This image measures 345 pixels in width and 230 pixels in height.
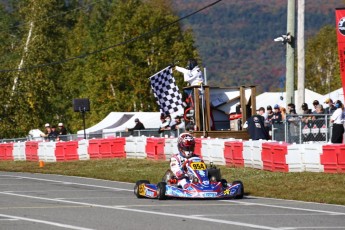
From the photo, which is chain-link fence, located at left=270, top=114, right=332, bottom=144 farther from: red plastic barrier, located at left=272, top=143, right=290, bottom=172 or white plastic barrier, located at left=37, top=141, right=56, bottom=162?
white plastic barrier, located at left=37, top=141, right=56, bottom=162

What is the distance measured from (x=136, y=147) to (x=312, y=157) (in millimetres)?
11020

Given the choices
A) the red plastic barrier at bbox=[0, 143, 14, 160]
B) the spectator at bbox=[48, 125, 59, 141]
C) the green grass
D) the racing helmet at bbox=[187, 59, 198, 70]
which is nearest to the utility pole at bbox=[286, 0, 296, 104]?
the racing helmet at bbox=[187, 59, 198, 70]

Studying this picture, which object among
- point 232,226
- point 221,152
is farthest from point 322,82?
point 232,226

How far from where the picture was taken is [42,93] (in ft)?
234

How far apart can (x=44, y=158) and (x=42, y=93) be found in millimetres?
32248

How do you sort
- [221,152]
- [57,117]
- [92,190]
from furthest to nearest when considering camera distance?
1. [57,117]
2. [221,152]
3. [92,190]

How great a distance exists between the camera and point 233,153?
28516mm

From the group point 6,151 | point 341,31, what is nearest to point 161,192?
point 341,31

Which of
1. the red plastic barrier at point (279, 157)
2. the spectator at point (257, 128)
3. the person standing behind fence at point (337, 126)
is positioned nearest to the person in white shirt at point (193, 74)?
the spectator at point (257, 128)

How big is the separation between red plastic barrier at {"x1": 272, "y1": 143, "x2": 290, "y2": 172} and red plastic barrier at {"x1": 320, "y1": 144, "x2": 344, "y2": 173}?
3.52ft

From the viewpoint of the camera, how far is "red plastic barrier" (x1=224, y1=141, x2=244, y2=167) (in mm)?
28031

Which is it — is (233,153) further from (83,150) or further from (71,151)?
(71,151)

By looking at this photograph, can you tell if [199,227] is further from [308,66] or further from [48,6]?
[308,66]

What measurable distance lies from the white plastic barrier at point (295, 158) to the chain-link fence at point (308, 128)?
86.0 inches
